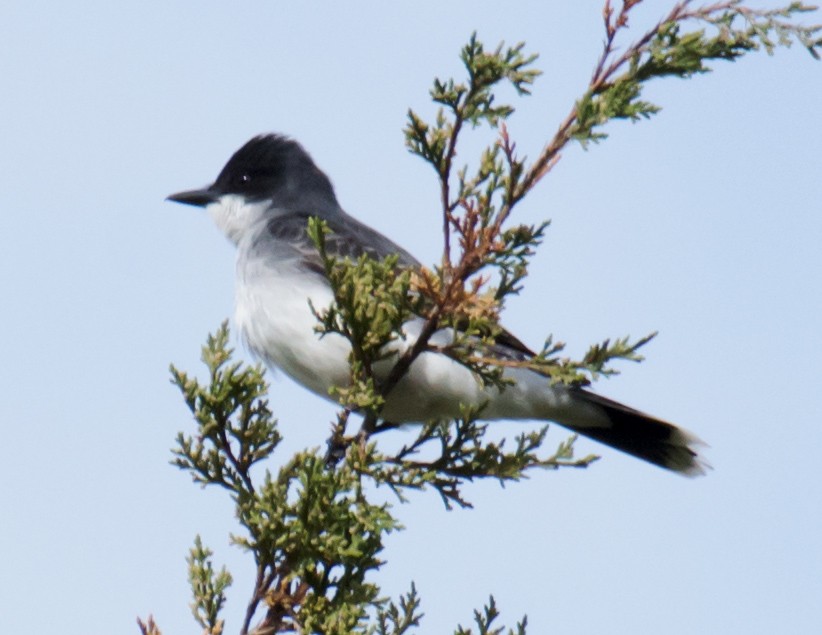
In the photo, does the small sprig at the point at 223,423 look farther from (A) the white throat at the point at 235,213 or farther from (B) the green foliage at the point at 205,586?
(A) the white throat at the point at 235,213

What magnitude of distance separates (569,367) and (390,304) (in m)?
0.45

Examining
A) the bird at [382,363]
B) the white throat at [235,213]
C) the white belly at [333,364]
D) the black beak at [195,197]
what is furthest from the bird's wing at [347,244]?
the black beak at [195,197]

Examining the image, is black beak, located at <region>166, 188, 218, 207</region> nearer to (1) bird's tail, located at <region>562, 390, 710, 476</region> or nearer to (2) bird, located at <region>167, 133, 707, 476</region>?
(2) bird, located at <region>167, 133, 707, 476</region>

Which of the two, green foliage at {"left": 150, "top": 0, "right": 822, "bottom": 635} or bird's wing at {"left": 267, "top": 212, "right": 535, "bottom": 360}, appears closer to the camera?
green foliage at {"left": 150, "top": 0, "right": 822, "bottom": 635}

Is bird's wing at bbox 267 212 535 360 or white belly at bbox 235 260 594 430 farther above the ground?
bird's wing at bbox 267 212 535 360

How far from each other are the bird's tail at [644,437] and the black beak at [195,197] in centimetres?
210

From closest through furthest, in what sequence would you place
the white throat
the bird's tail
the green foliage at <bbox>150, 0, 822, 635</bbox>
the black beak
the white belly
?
the green foliage at <bbox>150, 0, 822, 635</bbox>
the white belly
the bird's tail
the white throat
the black beak

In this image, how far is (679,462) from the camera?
506 centimetres

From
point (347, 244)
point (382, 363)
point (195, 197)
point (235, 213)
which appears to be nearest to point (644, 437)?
point (382, 363)

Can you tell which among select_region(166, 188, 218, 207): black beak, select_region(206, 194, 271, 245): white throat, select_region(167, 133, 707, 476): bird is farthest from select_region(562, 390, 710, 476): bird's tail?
select_region(166, 188, 218, 207): black beak

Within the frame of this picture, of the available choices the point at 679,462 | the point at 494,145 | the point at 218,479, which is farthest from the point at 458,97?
the point at 679,462

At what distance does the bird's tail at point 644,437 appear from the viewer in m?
5.03

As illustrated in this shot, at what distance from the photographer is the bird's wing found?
4715 millimetres

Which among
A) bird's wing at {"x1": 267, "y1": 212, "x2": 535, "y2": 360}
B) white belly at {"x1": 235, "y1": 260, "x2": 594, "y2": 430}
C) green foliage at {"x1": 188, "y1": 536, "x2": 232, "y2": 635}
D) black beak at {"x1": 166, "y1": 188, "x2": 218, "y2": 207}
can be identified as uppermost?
black beak at {"x1": 166, "y1": 188, "x2": 218, "y2": 207}
